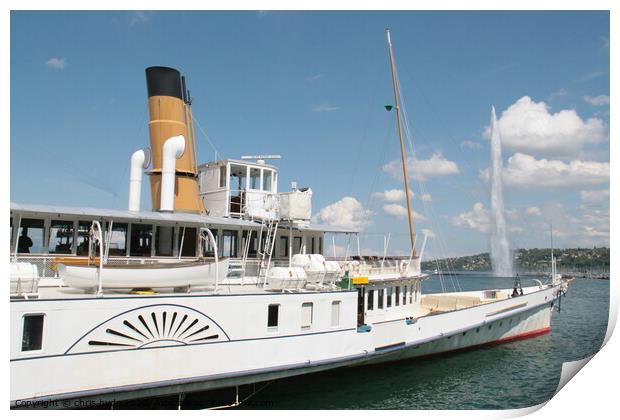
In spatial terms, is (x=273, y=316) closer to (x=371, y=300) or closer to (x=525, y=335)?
(x=371, y=300)

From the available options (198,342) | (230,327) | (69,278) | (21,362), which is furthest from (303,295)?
(21,362)

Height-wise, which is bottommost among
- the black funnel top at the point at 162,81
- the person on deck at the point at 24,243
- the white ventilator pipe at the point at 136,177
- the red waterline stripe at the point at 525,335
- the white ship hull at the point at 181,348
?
the red waterline stripe at the point at 525,335

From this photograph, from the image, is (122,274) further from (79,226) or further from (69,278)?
(79,226)

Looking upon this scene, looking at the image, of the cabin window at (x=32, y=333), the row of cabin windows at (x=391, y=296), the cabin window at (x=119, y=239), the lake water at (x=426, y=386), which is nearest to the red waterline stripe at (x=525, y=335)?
the lake water at (x=426, y=386)

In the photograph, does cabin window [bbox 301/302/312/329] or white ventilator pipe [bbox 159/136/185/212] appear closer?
cabin window [bbox 301/302/312/329]

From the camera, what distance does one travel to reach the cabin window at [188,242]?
13166mm

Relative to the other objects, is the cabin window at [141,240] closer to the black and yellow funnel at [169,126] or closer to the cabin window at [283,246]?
the black and yellow funnel at [169,126]

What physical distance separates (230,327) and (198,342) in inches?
31.5

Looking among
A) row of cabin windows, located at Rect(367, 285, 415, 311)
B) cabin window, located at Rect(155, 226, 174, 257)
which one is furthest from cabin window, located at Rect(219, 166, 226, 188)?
row of cabin windows, located at Rect(367, 285, 415, 311)

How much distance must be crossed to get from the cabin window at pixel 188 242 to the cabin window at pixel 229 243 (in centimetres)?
91

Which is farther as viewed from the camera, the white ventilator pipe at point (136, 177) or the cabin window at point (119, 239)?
the white ventilator pipe at point (136, 177)

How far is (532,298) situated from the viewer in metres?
21.7

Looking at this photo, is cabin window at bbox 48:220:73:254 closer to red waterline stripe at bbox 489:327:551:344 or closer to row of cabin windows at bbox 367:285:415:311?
row of cabin windows at bbox 367:285:415:311

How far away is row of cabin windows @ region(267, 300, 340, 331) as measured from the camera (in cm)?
1166
